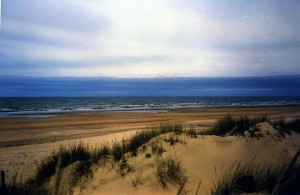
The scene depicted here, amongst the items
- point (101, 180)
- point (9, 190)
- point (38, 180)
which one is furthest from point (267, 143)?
point (9, 190)

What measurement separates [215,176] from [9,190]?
3.52 metres

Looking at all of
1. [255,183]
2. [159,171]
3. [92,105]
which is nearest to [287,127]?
[255,183]

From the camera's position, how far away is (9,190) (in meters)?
4.55

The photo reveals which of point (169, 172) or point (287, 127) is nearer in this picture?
point (169, 172)

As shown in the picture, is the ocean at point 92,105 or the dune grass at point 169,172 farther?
the ocean at point 92,105

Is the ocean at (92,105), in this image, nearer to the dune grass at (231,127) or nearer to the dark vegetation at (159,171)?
the dune grass at (231,127)

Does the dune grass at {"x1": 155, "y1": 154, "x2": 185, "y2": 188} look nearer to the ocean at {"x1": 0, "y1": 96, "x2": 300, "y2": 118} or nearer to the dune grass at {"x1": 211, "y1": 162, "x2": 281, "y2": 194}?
the dune grass at {"x1": 211, "y1": 162, "x2": 281, "y2": 194}

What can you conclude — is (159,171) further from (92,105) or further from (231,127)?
(92,105)

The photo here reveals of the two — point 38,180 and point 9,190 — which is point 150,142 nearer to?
point 38,180

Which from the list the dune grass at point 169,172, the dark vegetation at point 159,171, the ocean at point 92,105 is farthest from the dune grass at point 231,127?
the ocean at point 92,105

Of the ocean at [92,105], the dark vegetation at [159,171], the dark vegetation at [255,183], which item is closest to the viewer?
the dark vegetation at [255,183]

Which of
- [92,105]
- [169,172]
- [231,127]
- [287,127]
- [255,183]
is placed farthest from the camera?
[92,105]

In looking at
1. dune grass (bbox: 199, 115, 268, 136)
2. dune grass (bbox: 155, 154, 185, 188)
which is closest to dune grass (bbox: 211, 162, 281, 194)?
dune grass (bbox: 155, 154, 185, 188)

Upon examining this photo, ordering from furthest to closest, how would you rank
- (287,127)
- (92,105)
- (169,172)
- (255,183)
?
(92,105) → (287,127) → (169,172) → (255,183)
